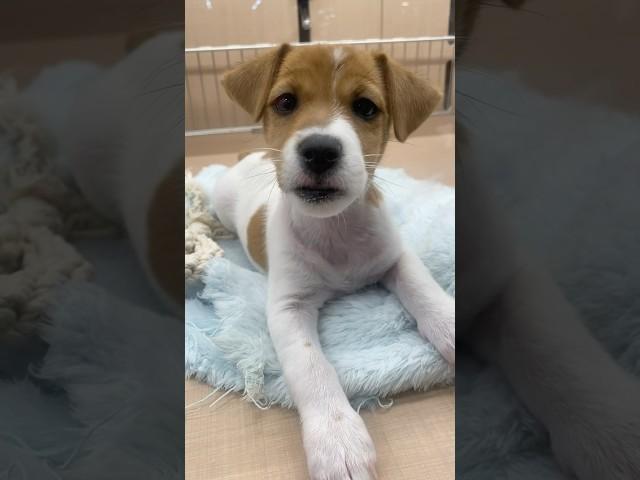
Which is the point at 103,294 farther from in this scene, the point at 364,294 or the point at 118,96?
the point at 364,294

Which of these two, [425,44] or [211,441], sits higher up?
[425,44]

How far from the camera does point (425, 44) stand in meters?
2.19

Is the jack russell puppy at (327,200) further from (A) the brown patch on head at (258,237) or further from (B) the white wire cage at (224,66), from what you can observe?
(B) the white wire cage at (224,66)

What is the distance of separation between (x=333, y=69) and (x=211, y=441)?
0.81 meters

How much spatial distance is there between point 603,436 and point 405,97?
969 mm

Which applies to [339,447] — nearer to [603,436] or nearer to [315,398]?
[315,398]

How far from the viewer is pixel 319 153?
967 millimetres

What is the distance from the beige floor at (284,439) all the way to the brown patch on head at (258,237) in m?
0.46

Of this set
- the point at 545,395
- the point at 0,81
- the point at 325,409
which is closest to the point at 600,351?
the point at 545,395

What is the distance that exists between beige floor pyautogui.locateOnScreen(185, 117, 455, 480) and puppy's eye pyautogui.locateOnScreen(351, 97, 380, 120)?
312 millimetres

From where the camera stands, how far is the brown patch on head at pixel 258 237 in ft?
4.66

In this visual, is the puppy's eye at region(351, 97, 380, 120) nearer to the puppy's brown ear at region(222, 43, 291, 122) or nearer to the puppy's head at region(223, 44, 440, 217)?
the puppy's head at region(223, 44, 440, 217)

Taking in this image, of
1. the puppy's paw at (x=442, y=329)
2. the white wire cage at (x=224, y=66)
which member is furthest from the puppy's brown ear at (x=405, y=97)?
the white wire cage at (x=224, y=66)

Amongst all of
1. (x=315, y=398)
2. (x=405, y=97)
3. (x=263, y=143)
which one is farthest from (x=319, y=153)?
(x=263, y=143)
